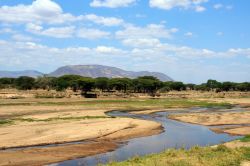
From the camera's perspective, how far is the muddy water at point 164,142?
1215 inches

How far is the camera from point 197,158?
2712 centimetres

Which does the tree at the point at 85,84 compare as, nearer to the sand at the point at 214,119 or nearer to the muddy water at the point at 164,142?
the sand at the point at 214,119

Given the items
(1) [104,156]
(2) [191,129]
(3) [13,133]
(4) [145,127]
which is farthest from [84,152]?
(2) [191,129]

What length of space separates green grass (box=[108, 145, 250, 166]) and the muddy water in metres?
3.99

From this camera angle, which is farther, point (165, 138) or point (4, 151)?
point (165, 138)

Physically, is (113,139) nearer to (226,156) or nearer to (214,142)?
(214,142)

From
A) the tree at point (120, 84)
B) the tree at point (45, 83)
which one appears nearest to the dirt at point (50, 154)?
the tree at point (120, 84)

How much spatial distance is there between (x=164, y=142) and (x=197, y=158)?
12.8 metres

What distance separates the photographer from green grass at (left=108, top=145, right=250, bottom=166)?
25.3 meters

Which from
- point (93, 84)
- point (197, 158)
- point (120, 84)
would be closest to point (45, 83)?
point (93, 84)

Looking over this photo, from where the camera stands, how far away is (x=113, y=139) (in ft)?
134

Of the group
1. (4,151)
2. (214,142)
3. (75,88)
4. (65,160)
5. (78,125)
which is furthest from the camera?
(75,88)

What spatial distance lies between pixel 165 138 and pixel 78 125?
1170cm

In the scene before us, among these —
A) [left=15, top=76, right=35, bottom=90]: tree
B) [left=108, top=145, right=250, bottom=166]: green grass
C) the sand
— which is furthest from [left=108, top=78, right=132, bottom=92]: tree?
[left=108, top=145, right=250, bottom=166]: green grass
